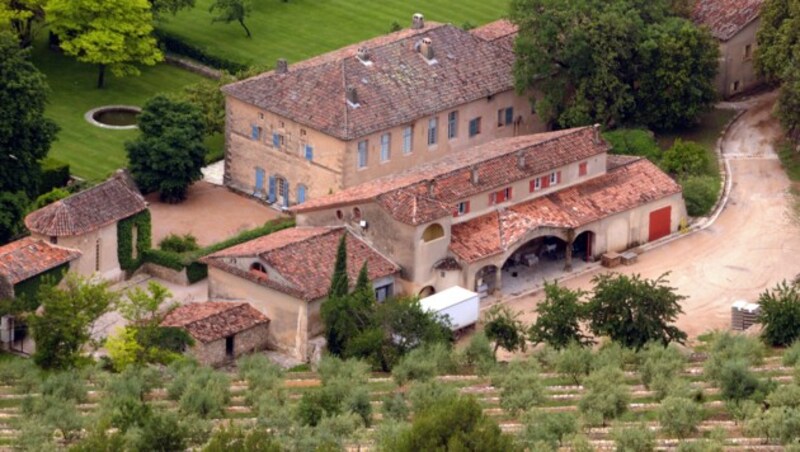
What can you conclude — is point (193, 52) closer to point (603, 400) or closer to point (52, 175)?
point (52, 175)

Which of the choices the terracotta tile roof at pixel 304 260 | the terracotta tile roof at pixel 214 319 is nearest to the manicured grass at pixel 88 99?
the terracotta tile roof at pixel 304 260

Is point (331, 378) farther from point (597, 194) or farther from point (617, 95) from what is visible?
point (617, 95)

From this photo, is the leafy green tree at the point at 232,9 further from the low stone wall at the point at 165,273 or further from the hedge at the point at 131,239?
the low stone wall at the point at 165,273

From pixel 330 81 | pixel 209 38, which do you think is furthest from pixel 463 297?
pixel 209 38

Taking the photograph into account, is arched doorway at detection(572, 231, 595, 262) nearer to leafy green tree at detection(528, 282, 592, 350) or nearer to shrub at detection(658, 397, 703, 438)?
leafy green tree at detection(528, 282, 592, 350)

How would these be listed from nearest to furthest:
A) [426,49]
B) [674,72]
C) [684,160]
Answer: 1. [684,160]
2. [426,49]
3. [674,72]

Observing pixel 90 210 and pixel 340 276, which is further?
pixel 90 210

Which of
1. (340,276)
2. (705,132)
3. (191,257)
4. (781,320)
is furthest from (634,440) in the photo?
(705,132)

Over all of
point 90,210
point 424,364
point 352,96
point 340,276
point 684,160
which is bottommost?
point 424,364
